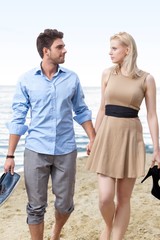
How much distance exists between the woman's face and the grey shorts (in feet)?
3.24

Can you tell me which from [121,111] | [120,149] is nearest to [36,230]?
[120,149]

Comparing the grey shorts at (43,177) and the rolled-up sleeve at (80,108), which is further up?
the rolled-up sleeve at (80,108)

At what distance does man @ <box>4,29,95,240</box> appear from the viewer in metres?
4.05

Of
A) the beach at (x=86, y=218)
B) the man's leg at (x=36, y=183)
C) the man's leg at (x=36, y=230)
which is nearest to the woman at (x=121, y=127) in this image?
the man's leg at (x=36, y=183)

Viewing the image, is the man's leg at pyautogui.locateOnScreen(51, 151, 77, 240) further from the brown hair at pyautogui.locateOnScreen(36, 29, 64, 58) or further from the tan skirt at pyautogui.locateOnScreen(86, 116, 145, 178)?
the brown hair at pyautogui.locateOnScreen(36, 29, 64, 58)

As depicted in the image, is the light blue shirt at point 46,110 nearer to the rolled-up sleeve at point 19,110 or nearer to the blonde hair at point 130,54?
the rolled-up sleeve at point 19,110

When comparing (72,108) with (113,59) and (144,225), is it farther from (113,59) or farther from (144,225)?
(144,225)

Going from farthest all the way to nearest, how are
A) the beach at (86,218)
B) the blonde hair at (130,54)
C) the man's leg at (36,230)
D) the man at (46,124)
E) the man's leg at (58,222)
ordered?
1. the beach at (86,218)
2. the man's leg at (58,222)
3. the man's leg at (36,230)
4. the man at (46,124)
5. the blonde hair at (130,54)

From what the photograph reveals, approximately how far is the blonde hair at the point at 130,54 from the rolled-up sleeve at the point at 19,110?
97cm

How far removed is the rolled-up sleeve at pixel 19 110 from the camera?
13.5 ft

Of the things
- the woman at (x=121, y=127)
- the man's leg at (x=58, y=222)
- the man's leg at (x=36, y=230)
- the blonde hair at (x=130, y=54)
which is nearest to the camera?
the blonde hair at (x=130, y=54)

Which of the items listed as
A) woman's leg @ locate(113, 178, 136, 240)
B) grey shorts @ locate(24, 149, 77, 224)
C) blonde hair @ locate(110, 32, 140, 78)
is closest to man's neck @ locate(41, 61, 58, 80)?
blonde hair @ locate(110, 32, 140, 78)

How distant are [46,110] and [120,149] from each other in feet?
2.52

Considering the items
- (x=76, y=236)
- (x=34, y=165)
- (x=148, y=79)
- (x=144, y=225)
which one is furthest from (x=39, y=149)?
(x=144, y=225)
